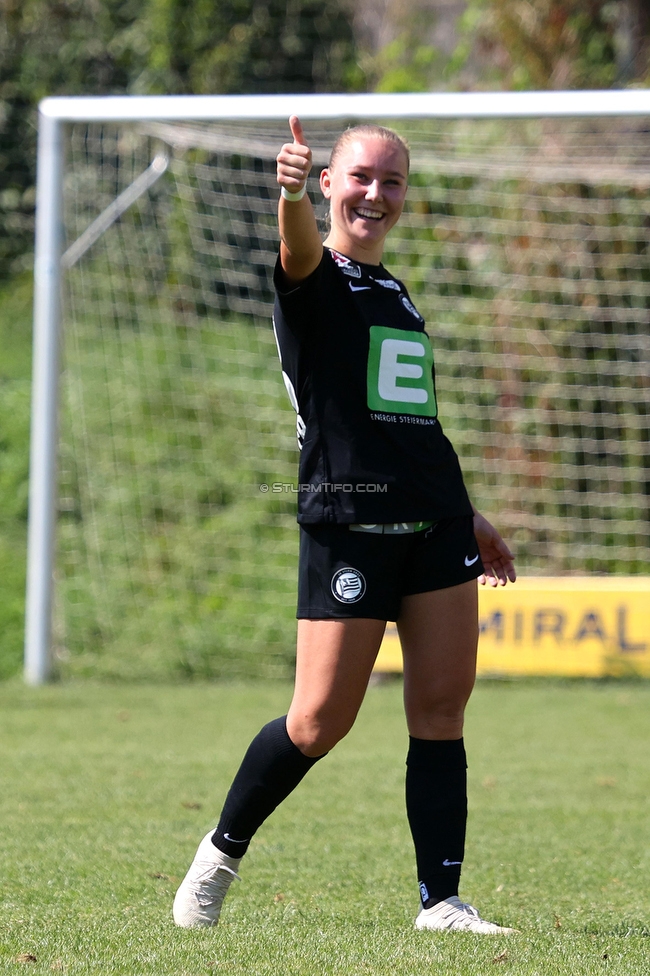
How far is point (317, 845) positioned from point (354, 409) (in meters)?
1.76

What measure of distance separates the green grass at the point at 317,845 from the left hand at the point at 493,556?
34.1 inches

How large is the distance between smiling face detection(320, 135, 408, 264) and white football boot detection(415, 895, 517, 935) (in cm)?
156

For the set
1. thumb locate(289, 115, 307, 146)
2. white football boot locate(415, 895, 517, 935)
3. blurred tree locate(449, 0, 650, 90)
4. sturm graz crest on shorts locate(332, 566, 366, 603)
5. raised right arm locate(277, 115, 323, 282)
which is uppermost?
blurred tree locate(449, 0, 650, 90)

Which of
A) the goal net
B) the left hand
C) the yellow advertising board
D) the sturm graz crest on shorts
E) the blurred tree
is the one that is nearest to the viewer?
the sturm graz crest on shorts

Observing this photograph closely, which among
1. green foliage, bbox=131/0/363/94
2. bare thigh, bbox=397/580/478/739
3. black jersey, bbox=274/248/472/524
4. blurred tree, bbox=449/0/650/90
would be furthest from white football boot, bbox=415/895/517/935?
green foliage, bbox=131/0/363/94

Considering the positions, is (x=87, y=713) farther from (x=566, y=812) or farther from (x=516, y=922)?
(x=516, y=922)

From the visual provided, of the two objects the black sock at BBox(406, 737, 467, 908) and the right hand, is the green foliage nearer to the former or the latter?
the right hand

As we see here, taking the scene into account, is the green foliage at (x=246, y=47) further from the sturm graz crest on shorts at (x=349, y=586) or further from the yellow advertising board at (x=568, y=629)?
the sturm graz crest on shorts at (x=349, y=586)

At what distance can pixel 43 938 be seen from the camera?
108 inches

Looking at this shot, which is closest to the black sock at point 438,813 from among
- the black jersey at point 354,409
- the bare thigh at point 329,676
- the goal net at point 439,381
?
the bare thigh at point 329,676

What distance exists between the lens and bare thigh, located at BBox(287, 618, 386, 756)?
2820 millimetres

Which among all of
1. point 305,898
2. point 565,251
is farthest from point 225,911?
point 565,251

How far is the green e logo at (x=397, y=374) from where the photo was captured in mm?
2889

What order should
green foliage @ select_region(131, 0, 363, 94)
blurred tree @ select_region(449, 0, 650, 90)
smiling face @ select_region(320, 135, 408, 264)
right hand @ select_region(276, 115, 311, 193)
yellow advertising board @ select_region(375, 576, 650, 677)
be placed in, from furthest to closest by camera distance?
green foliage @ select_region(131, 0, 363, 94) < blurred tree @ select_region(449, 0, 650, 90) < yellow advertising board @ select_region(375, 576, 650, 677) < smiling face @ select_region(320, 135, 408, 264) < right hand @ select_region(276, 115, 311, 193)
